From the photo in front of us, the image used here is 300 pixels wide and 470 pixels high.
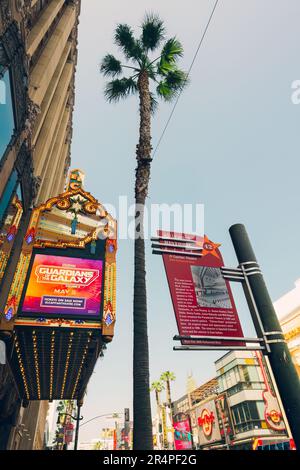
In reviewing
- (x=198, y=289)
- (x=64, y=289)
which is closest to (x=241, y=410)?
(x=64, y=289)

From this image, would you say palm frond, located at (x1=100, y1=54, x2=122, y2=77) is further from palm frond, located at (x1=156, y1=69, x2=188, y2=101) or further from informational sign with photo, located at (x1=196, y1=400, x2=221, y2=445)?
informational sign with photo, located at (x1=196, y1=400, x2=221, y2=445)

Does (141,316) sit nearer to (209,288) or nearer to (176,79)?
(209,288)

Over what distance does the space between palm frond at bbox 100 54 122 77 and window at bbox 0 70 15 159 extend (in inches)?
209

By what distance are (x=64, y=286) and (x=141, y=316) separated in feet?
20.0

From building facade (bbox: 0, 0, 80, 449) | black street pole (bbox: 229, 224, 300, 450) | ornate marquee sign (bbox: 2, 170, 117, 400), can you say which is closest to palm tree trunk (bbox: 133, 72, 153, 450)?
ornate marquee sign (bbox: 2, 170, 117, 400)

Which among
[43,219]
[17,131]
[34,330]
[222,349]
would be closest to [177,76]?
[17,131]

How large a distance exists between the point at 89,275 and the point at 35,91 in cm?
1199

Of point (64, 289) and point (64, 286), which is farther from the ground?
point (64, 286)

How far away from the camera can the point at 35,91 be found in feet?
57.9

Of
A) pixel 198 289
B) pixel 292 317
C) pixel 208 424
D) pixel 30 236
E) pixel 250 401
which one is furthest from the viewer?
pixel 208 424

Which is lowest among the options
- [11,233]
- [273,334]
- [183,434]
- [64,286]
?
[273,334]

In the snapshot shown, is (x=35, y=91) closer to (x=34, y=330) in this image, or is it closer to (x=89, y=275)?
(x=89, y=275)

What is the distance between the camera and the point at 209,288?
471cm

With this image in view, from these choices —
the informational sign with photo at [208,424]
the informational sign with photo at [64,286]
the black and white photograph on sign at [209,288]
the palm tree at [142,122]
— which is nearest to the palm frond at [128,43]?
the palm tree at [142,122]
